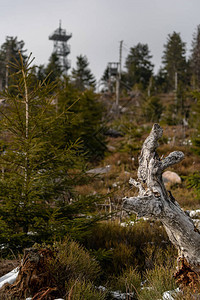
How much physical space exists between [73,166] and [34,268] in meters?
2.16

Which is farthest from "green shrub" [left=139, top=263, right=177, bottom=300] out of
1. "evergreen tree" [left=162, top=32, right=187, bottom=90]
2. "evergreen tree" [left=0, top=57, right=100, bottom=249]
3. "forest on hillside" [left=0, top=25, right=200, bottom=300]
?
"evergreen tree" [left=162, top=32, right=187, bottom=90]

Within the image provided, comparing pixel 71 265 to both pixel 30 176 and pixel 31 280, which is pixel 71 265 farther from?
pixel 30 176

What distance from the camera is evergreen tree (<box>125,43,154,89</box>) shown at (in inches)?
1875

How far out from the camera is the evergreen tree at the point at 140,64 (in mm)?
47625

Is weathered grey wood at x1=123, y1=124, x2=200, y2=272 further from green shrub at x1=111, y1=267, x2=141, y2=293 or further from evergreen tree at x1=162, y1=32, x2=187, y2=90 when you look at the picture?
evergreen tree at x1=162, y1=32, x2=187, y2=90

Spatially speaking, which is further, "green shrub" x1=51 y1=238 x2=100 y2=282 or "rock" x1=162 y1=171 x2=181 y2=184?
"rock" x1=162 y1=171 x2=181 y2=184

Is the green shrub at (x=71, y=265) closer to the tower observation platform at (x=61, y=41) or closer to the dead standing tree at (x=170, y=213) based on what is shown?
the dead standing tree at (x=170, y=213)

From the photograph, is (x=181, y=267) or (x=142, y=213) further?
(x=181, y=267)

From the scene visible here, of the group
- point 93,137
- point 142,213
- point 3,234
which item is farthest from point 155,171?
Result: point 93,137

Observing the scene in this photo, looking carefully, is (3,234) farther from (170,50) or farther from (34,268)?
(170,50)

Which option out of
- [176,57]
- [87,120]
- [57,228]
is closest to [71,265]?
[57,228]

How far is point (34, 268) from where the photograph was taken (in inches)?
109

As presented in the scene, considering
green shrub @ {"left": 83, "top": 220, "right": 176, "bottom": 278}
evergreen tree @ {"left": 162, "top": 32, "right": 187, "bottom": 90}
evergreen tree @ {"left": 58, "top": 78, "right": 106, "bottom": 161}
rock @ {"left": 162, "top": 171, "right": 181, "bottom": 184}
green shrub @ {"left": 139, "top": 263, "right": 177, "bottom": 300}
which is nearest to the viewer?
green shrub @ {"left": 139, "top": 263, "right": 177, "bottom": 300}

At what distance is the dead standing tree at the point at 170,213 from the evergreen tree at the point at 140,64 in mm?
46487
